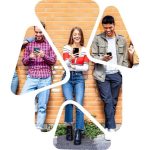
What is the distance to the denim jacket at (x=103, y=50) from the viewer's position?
206 centimetres

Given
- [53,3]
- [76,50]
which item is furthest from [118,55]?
[53,3]

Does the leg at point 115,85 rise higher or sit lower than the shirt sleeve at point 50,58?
lower

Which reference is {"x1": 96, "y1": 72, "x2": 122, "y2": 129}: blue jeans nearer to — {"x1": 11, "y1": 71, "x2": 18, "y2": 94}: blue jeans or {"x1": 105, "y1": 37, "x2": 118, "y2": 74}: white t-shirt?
{"x1": 105, "y1": 37, "x2": 118, "y2": 74}: white t-shirt

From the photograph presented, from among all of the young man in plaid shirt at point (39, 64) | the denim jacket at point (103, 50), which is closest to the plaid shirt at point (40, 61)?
the young man in plaid shirt at point (39, 64)

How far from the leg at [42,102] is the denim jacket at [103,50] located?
6.4 inches

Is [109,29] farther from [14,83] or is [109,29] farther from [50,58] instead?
[14,83]

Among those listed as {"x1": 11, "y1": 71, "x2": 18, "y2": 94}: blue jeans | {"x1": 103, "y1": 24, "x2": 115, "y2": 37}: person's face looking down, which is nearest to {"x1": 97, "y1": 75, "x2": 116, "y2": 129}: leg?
{"x1": 103, "y1": 24, "x2": 115, "y2": 37}: person's face looking down

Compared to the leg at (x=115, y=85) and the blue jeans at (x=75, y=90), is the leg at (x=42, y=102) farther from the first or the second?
the leg at (x=115, y=85)

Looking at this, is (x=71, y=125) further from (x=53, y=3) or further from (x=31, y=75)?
(x=53, y=3)

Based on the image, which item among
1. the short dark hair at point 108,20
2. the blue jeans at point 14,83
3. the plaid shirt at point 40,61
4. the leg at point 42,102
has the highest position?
the short dark hair at point 108,20

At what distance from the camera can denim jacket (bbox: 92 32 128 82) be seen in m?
2.06

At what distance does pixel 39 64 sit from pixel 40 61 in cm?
1

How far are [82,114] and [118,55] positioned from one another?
0.22 metres

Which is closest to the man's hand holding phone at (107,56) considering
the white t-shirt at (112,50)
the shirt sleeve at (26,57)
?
the white t-shirt at (112,50)
